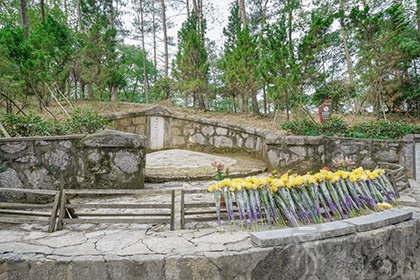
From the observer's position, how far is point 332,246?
1.97 m

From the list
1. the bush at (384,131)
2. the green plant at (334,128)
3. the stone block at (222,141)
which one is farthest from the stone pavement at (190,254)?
the stone block at (222,141)

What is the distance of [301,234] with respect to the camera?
75.9 inches

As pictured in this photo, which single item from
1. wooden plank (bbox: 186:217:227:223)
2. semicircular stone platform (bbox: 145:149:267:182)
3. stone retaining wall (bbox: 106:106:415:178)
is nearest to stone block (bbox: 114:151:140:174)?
semicircular stone platform (bbox: 145:149:267:182)

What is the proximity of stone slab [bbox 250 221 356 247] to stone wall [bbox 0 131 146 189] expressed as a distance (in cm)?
213

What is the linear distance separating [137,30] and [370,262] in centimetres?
1786

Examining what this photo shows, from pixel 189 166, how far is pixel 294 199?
2.91 m

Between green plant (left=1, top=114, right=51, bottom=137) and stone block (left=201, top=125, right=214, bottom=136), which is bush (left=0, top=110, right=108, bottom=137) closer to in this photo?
green plant (left=1, top=114, right=51, bottom=137)

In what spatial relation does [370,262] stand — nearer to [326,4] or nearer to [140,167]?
[140,167]

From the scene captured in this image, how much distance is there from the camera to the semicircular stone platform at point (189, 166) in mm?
4257

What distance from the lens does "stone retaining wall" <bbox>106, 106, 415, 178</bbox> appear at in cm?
478

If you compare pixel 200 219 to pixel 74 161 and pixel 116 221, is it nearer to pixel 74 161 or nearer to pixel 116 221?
pixel 116 221

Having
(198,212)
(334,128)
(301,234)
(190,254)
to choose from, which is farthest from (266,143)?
(190,254)

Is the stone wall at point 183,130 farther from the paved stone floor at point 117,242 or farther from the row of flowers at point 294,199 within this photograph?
the paved stone floor at point 117,242

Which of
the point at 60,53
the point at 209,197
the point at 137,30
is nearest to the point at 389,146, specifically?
the point at 209,197
